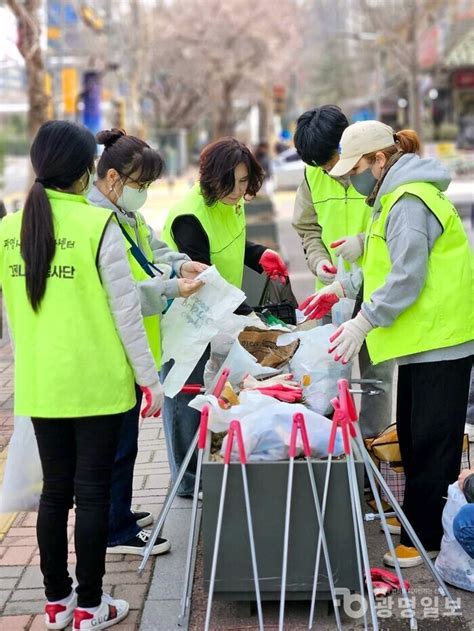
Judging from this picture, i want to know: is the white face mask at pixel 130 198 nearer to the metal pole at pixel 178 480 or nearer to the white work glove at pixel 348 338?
the metal pole at pixel 178 480

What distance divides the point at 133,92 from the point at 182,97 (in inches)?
909

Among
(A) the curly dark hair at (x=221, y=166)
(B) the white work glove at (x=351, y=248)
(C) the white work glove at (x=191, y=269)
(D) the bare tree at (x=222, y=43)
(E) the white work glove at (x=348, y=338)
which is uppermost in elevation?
(D) the bare tree at (x=222, y=43)

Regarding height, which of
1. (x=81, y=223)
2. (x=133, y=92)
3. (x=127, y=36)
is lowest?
(x=81, y=223)

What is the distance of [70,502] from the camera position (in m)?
3.53

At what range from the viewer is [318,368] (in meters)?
4.07

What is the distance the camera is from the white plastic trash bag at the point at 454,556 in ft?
12.4

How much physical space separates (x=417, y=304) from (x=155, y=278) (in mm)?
1029

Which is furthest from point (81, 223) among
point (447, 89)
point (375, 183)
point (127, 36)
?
point (447, 89)

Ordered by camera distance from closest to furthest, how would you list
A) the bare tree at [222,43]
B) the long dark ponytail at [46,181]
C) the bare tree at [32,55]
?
1. the long dark ponytail at [46,181]
2. the bare tree at [32,55]
3. the bare tree at [222,43]

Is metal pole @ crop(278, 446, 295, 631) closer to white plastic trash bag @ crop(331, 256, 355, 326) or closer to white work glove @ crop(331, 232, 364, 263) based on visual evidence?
white plastic trash bag @ crop(331, 256, 355, 326)

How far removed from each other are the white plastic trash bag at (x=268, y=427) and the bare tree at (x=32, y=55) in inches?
477

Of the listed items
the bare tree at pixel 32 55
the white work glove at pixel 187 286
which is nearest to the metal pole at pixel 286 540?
the white work glove at pixel 187 286

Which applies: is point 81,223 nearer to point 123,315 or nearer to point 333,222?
point 123,315

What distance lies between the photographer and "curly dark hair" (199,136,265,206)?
4426 millimetres
